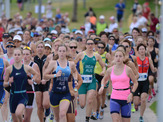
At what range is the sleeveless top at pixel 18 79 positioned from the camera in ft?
27.7

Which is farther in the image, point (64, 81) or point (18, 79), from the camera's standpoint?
point (64, 81)

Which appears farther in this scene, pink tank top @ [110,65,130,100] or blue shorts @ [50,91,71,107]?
blue shorts @ [50,91,71,107]

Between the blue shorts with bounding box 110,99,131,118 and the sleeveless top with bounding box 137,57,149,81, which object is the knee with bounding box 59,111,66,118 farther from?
the sleeveless top with bounding box 137,57,149,81

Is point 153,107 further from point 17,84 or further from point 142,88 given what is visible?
point 17,84

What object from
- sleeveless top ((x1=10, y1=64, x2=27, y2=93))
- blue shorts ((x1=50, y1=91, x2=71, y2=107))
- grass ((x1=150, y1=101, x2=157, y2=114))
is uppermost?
sleeveless top ((x1=10, y1=64, x2=27, y2=93))

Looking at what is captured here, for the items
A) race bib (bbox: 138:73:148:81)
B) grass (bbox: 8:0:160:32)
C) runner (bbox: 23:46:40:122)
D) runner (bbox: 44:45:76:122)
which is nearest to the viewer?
runner (bbox: 44:45:76:122)

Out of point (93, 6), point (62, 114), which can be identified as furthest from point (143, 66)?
point (93, 6)

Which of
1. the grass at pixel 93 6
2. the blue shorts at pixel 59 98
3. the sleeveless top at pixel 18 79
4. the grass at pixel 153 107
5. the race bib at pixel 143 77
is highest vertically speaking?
the grass at pixel 93 6

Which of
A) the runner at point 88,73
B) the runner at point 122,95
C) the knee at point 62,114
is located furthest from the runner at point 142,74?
the knee at point 62,114

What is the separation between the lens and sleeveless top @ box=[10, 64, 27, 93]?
8445mm

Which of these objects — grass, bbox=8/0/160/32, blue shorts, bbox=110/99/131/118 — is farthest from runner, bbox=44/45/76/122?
grass, bbox=8/0/160/32

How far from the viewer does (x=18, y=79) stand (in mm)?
8445

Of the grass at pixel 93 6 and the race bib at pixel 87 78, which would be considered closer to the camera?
the race bib at pixel 87 78

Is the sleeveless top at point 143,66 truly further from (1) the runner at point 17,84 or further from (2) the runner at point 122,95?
(1) the runner at point 17,84
